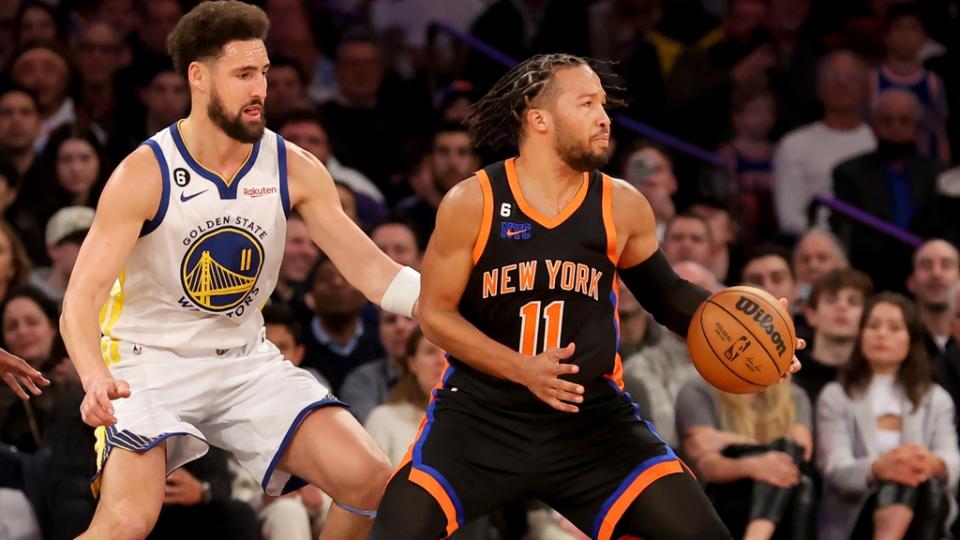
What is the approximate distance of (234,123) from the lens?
5.18m

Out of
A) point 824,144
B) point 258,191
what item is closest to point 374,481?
point 258,191

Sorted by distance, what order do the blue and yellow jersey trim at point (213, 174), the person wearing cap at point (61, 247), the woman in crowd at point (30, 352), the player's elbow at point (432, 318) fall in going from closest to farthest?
the player's elbow at point (432, 318), the blue and yellow jersey trim at point (213, 174), the woman in crowd at point (30, 352), the person wearing cap at point (61, 247)

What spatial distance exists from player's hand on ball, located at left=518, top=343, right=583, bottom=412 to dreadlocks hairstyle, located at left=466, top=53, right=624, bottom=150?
2.60ft

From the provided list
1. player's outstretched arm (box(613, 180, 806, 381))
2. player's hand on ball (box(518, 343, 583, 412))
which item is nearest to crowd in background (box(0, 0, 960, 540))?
player's outstretched arm (box(613, 180, 806, 381))

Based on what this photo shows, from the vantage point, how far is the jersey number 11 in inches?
196

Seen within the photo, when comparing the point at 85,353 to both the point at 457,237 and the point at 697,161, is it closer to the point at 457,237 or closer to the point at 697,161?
the point at 457,237

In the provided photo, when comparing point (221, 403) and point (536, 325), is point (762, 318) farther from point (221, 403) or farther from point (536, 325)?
point (221, 403)

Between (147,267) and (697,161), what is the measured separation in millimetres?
5592

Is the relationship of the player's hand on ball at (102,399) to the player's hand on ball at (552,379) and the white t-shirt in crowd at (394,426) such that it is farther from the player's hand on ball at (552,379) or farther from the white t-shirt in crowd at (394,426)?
the white t-shirt in crowd at (394,426)

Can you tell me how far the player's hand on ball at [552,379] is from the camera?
474 centimetres

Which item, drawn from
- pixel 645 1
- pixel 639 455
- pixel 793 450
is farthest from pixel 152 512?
pixel 645 1

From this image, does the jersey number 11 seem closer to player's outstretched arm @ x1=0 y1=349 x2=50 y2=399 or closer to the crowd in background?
the crowd in background

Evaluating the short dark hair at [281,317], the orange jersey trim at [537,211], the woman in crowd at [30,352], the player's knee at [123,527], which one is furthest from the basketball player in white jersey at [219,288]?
the woman in crowd at [30,352]

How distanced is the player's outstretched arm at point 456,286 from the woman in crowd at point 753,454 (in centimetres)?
231
